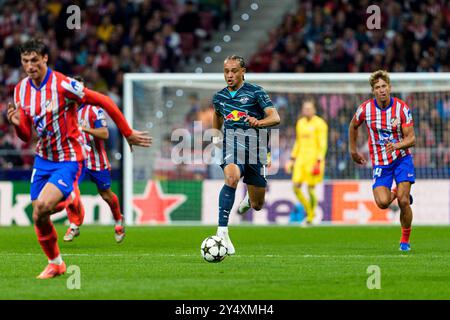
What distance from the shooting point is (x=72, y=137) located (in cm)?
984

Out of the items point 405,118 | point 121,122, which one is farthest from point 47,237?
point 405,118

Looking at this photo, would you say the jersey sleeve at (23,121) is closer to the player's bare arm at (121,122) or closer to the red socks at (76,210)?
the player's bare arm at (121,122)

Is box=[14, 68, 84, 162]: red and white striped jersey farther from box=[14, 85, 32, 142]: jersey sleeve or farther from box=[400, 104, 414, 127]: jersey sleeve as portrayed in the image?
box=[400, 104, 414, 127]: jersey sleeve

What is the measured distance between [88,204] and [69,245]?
302 inches

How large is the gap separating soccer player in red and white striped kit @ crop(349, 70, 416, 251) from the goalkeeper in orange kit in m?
7.04

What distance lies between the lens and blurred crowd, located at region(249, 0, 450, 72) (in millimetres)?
24733

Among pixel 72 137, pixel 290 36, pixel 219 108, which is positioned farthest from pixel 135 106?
pixel 72 137

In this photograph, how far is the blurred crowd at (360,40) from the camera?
2473 centimetres

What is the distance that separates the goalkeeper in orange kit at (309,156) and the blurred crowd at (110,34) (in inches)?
257

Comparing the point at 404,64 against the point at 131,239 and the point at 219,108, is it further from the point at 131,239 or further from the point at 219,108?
the point at 219,108

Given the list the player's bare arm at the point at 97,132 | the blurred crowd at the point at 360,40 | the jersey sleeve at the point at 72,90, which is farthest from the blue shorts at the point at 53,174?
the blurred crowd at the point at 360,40

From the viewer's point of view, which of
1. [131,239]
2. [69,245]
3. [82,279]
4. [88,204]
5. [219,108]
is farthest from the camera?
[88,204]

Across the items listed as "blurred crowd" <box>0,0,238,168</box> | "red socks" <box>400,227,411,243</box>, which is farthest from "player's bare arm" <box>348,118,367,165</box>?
"blurred crowd" <box>0,0,238,168</box>

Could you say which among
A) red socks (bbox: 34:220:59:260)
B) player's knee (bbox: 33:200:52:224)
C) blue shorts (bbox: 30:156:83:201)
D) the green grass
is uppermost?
blue shorts (bbox: 30:156:83:201)
